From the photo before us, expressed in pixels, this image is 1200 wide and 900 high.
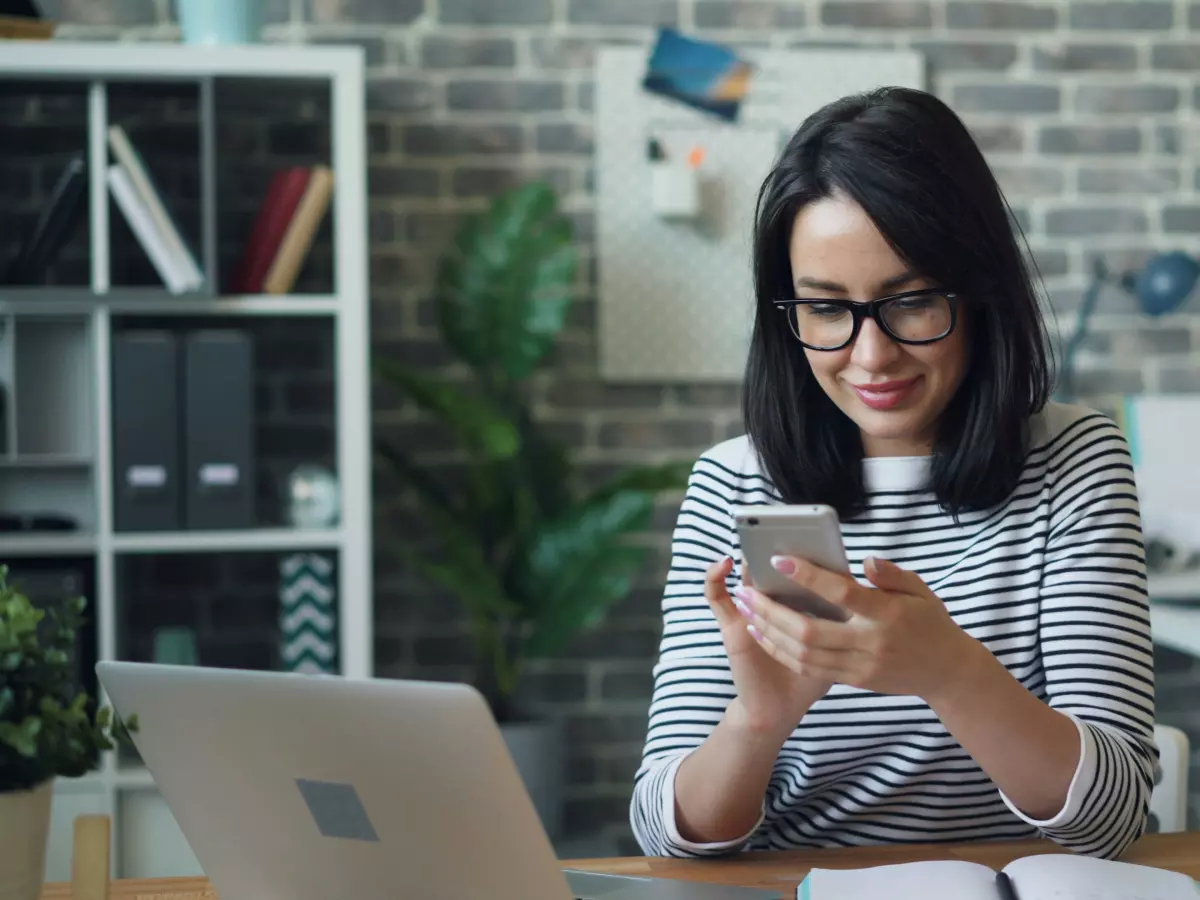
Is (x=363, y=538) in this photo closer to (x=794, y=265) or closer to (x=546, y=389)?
(x=546, y=389)

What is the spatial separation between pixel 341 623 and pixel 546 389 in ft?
2.30

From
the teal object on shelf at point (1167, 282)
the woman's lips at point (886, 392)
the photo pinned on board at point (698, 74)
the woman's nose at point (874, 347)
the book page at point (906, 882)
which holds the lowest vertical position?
the book page at point (906, 882)

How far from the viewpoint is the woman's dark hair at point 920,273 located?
1184 mm

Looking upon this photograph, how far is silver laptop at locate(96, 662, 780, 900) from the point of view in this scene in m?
0.79

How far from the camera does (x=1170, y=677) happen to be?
123 inches

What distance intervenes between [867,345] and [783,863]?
0.44 meters

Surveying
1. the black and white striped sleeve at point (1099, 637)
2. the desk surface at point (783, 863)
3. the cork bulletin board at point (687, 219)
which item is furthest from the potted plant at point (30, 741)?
the cork bulletin board at point (687, 219)

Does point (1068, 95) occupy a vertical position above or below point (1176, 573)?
above

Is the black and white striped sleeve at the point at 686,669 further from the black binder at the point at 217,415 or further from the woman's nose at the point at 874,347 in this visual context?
the black binder at the point at 217,415

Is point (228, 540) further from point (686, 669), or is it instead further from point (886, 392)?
point (886, 392)

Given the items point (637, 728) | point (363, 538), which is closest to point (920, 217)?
point (363, 538)

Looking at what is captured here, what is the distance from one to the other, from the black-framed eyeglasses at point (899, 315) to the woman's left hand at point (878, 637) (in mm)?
287

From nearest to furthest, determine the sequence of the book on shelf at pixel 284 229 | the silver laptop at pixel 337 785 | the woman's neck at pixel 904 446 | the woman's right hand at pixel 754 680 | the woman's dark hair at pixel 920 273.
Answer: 1. the silver laptop at pixel 337 785
2. the woman's right hand at pixel 754 680
3. the woman's dark hair at pixel 920 273
4. the woman's neck at pixel 904 446
5. the book on shelf at pixel 284 229

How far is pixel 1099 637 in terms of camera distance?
1.19 m
